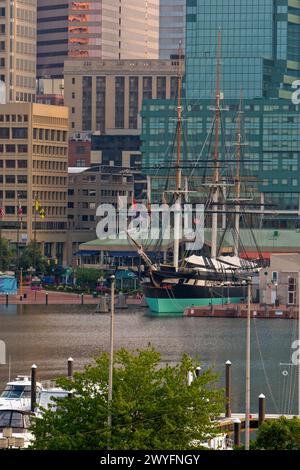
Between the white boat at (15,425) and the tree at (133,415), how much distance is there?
652 cm

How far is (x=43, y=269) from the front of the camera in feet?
651

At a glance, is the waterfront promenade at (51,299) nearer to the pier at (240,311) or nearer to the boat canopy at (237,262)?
the boat canopy at (237,262)

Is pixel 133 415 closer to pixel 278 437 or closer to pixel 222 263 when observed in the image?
pixel 278 437

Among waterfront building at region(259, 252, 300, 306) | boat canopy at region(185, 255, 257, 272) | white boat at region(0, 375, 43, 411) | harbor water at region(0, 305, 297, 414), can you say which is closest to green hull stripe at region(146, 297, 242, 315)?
harbor water at region(0, 305, 297, 414)

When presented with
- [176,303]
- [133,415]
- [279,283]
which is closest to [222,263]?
[176,303]

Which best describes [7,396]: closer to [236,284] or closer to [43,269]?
[236,284]

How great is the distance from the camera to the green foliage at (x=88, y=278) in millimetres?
186625

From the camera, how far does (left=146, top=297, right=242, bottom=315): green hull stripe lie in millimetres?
168625

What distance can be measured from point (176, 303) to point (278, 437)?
387 ft

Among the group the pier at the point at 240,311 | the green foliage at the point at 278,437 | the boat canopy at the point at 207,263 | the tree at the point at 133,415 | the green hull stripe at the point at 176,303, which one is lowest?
the green hull stripe at the point at 176,303

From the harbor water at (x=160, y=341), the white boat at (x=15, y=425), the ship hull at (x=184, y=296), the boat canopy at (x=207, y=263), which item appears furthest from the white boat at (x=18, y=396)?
the boat canopy at (x=207, y=263)

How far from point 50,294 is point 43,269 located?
67.0ft

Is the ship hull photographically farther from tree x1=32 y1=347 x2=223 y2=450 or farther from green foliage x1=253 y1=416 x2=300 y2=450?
green foliage x1=253 y1=416 x2=300 y2=450
